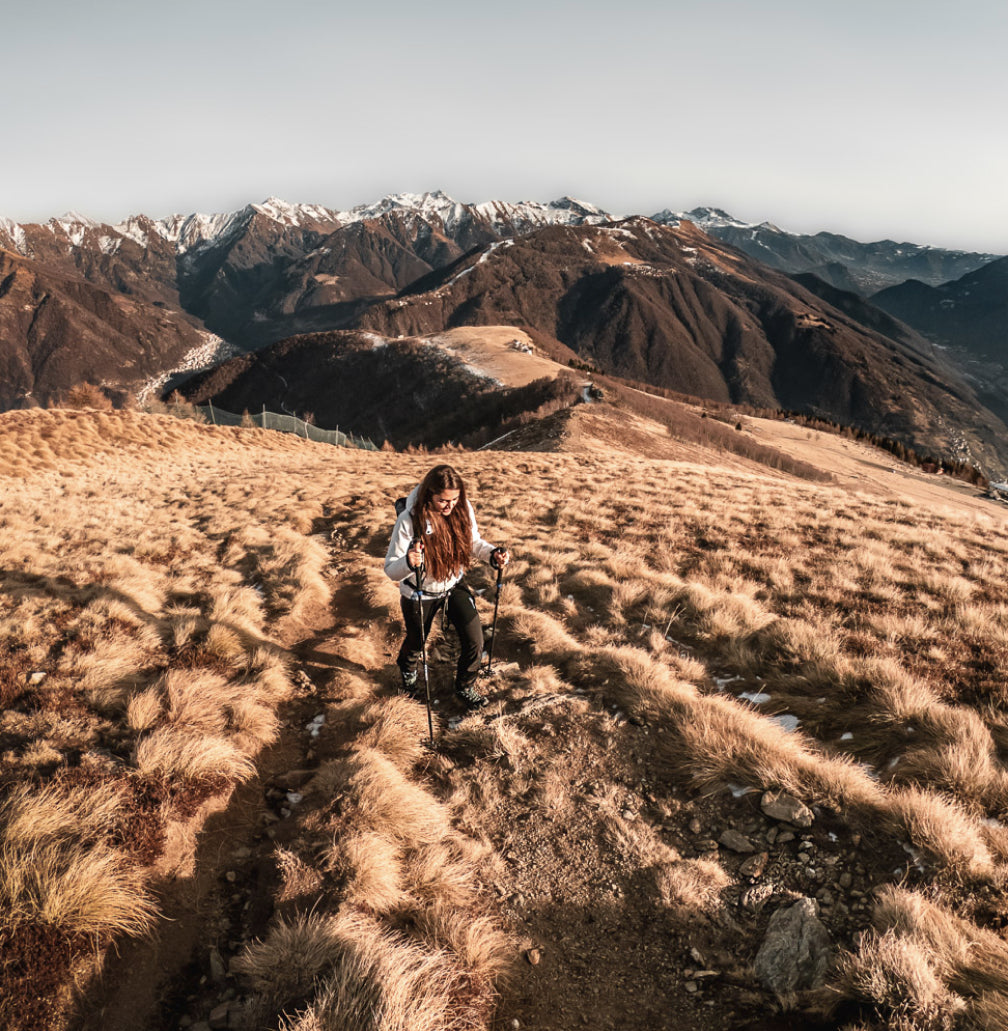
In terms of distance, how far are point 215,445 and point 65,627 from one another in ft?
83.0

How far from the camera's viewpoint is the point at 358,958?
2.90 metres

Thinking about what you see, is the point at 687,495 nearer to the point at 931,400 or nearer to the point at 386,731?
the point at 386,731

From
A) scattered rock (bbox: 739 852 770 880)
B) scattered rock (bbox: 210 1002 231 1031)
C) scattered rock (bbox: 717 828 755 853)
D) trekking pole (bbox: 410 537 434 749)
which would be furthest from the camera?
trekking pole (bbox: 410 537 434 749)

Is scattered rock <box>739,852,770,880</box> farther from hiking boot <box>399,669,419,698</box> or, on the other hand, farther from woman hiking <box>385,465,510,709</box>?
hiking boot <box>399,669,419,698</box>

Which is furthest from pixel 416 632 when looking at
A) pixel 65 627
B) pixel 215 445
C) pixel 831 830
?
pixel 215 445

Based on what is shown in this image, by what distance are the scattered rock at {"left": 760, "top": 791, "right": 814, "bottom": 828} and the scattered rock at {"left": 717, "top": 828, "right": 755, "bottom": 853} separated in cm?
31

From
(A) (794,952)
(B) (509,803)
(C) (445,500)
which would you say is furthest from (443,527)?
(A) (794,952)

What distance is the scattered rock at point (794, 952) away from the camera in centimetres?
307

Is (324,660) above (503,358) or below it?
below

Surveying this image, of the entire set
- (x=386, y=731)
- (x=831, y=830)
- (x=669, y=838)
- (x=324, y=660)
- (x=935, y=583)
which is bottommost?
(x=324, y=660)

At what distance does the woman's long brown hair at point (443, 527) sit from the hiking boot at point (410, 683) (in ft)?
4.76

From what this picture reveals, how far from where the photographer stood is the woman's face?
5.31 meters

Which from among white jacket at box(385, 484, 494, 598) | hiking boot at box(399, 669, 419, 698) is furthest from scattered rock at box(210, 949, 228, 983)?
hiking boot at box(399, 669, 419, 698)

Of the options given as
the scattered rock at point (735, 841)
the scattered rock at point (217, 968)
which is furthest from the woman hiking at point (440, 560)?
the scattered rock at point (217, 968)
